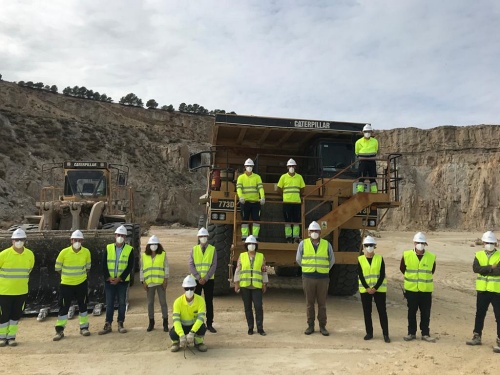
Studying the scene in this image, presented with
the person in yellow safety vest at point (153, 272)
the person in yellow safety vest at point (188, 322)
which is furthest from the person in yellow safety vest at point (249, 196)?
the person in yellow safety vest at point (188, 322)

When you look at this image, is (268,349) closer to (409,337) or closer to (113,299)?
(409,337)

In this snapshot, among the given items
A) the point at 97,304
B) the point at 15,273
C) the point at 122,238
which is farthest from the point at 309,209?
the point at 15,273

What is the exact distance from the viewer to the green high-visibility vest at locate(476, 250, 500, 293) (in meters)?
6.43

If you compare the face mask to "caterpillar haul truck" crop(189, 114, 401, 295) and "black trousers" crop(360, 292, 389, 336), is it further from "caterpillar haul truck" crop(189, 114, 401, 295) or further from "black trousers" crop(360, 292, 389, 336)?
"caterpillar haul truck" crop(189, 114, 401, 295)

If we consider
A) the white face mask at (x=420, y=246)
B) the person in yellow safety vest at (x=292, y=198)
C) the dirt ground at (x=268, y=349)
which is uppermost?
the person in yellow safety vest at (x=292, y=198)

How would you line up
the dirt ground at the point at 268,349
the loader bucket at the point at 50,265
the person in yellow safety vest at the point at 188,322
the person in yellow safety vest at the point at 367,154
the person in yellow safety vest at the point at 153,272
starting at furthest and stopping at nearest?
the person in yellow safety vest at the point at 367,154
the loader bucket at the point at 50,265
the person in yellow safety vest at the point at 153,272
the person in yellow safety vest at the point at 188,322
the dirt ground at the point at 268,349

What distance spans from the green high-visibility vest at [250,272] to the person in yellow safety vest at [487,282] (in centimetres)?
319

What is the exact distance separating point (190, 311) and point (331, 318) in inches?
117

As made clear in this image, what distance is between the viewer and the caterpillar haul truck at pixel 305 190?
8320 mm

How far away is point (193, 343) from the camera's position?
19.8 feet

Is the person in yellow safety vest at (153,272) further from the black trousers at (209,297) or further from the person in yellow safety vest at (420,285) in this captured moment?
the person in yellow safety vest at (420,285)

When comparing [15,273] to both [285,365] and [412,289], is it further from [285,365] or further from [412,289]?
[412,289]

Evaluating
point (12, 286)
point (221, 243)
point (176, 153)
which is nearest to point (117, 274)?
point (12, 286)

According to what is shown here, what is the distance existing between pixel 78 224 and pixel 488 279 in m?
8.43
